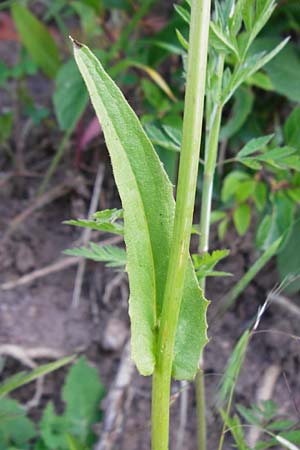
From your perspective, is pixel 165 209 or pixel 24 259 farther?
pixel 24 259

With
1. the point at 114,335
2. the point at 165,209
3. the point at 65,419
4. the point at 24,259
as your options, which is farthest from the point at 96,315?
the point at 165,209

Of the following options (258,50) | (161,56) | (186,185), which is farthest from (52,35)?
(186,185)

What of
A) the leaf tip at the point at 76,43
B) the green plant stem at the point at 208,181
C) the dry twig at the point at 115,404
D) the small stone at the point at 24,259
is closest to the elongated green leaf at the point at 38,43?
the small stone at the point at 24,259

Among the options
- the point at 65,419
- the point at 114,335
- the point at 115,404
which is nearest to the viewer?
the point at 65,419

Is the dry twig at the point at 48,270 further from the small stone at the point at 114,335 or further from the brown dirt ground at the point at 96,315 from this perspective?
the small stone at the point at 114,335

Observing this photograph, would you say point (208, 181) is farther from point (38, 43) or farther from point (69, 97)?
point (38, 43)
